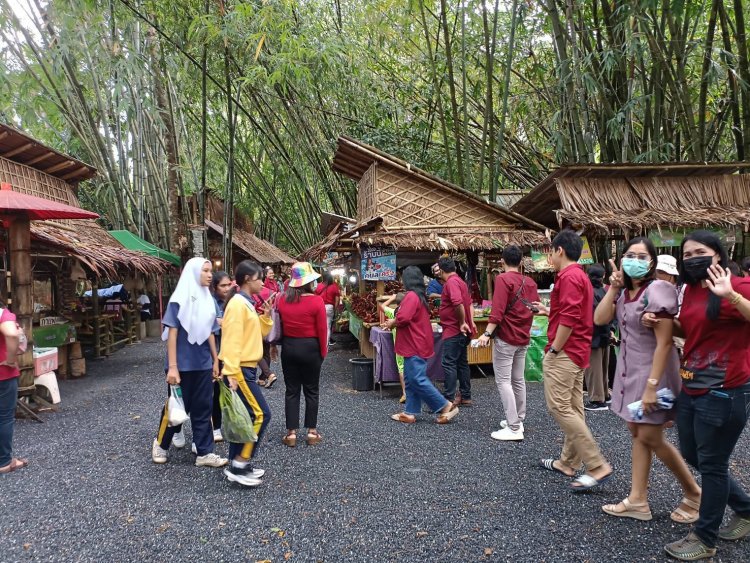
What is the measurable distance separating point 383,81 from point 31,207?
7.91 metres

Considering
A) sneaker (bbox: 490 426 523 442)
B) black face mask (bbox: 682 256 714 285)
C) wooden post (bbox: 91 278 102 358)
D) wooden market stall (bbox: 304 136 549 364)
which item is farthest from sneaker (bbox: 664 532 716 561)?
wooden post (bbox: 91 278 102 358)

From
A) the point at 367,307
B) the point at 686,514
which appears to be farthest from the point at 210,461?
the point at 367,307

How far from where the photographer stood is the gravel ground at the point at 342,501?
8.29ft

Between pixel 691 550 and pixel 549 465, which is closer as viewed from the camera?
pixel 691 550

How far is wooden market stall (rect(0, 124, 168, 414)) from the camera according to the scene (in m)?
6.56

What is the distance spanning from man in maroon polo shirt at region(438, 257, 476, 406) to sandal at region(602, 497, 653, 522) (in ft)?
7.58

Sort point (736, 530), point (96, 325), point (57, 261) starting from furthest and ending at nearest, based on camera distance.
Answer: point (96, 325) → point (57, 261) → point (736, 530)

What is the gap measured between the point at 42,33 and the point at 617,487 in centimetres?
1039

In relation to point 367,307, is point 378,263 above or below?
above

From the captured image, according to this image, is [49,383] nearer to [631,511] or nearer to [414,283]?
[414,283]

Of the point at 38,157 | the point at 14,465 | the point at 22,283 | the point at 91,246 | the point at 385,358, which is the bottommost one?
the point at 14,465

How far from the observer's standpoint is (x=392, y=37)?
10625 millimetres

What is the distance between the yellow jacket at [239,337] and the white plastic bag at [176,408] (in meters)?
0.53

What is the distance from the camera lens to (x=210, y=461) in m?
3.65
